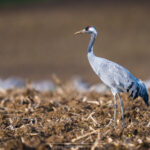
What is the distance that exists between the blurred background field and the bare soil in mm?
5421

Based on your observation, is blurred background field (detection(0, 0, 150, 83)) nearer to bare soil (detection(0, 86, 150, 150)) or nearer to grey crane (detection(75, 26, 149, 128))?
bare soil (detection(0, 86, 150, 150))

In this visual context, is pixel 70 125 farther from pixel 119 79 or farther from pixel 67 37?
pixel 67 37

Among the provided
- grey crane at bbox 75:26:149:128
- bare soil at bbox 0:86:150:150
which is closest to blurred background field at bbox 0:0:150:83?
bare soil at bbox 0:86:150:150

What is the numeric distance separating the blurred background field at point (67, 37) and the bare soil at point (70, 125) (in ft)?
17.8

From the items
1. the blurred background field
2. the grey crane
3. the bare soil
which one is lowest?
the bare soil

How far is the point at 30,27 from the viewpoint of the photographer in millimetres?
19406

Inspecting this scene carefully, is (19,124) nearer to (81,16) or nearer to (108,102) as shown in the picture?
(108,102)

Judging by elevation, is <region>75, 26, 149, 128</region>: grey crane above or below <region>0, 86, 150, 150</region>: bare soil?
above

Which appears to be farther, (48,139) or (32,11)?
(32,11)

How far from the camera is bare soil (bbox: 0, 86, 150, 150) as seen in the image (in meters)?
3.82

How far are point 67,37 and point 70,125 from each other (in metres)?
13.6

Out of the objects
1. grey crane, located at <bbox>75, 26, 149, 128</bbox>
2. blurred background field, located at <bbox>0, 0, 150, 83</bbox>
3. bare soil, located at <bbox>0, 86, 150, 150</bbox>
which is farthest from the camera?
blurred background field, located at <bbox>0, 0, 150, 83</bbox>

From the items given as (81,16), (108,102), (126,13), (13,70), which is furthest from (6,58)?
(108,102)

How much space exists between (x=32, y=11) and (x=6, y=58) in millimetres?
6781
